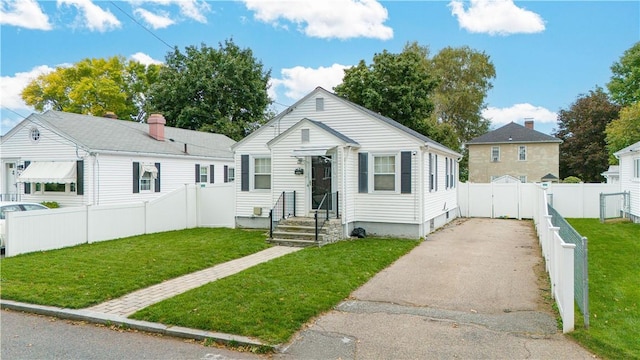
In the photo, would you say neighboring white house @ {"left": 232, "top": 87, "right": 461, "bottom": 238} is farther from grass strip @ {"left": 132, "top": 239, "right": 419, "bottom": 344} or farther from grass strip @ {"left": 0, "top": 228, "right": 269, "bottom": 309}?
grass strip @ {"left": 132, "top": 239, "right": 419, "bottom": 344}

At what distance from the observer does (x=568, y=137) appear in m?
42.5

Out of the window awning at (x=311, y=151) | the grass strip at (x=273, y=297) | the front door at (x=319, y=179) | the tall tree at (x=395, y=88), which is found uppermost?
the tall tree at (x=395, y=88)

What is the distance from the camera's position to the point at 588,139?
39.8 meters

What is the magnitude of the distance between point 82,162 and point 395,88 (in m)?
18.9

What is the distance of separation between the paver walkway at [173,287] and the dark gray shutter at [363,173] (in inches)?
166

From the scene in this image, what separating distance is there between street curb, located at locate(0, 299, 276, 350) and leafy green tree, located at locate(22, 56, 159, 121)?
34531 millimetres

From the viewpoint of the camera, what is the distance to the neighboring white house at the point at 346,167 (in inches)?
529

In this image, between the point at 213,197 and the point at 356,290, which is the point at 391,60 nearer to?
the point at 213,197

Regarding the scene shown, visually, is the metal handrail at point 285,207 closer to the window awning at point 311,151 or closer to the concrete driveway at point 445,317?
the window awning at point 311,151

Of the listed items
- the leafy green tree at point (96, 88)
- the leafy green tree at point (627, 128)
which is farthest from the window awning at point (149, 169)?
the leafy green tree at point (627, 128)

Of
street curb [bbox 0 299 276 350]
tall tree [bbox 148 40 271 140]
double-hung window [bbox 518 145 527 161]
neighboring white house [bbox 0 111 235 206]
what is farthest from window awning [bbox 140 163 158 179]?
double-hung window [bbox 518 145 527 161]

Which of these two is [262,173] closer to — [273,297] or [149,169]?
[149,169]

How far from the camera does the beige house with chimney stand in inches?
1332

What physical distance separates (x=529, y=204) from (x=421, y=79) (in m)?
12.1
